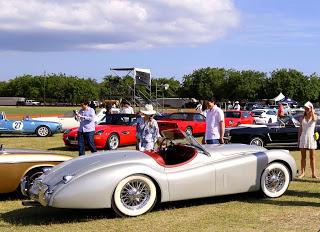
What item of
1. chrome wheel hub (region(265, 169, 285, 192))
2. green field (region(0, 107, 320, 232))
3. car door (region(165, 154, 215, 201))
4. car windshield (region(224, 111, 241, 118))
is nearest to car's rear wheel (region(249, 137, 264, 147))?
car windshield (region(224, 111, 241, 118))

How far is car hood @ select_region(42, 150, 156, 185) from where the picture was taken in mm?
A: 6488

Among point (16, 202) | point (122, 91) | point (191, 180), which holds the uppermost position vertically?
point (122, 91)

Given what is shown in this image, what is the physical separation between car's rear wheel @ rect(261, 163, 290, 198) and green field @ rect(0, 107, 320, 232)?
136 mm

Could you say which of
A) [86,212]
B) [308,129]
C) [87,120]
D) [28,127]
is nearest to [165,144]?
[86,212]

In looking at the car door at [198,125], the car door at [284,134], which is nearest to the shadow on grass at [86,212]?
the car door at [284,134]

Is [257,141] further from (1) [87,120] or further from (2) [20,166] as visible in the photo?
(2) [20,166]

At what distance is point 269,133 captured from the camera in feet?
52.0

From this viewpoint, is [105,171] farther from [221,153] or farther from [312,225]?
[312,225]

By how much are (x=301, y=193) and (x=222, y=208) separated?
1719 mm

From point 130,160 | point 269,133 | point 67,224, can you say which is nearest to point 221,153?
point 130,160

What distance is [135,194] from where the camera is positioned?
6.57 m

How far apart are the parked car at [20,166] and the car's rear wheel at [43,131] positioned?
13.1 metres

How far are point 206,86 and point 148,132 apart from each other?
9449 centimetres

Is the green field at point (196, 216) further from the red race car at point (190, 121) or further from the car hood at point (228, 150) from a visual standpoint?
the red race car at point (190, 121)
